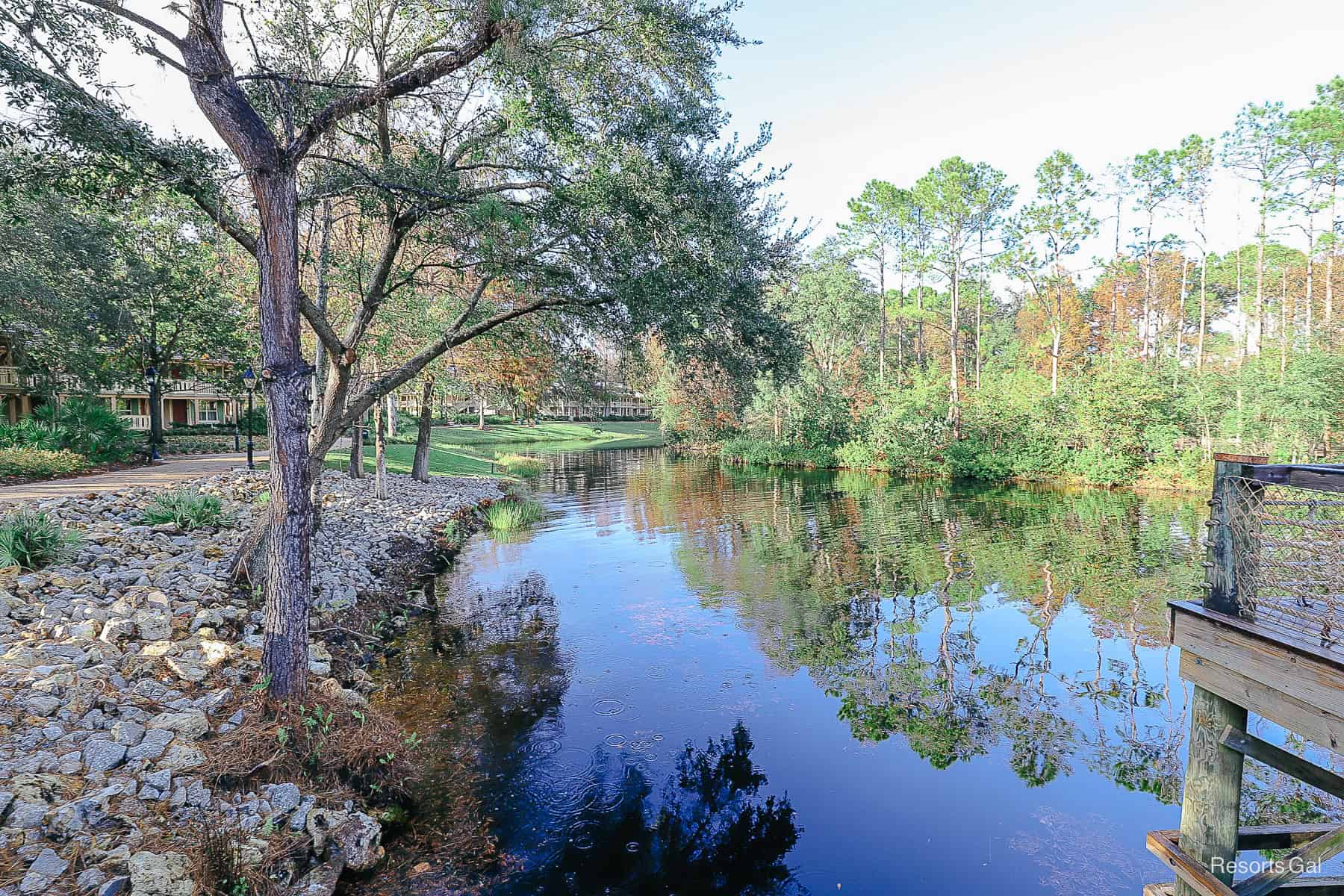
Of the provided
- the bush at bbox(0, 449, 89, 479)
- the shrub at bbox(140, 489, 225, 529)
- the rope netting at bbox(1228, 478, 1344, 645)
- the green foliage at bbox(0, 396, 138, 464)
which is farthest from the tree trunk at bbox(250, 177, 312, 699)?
the green foliage at bbox(0, 396, 138, 464)

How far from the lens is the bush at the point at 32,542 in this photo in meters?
8.17

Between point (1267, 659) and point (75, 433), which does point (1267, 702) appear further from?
point (75, 433)

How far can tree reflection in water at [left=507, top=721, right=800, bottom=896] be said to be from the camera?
5520 mm

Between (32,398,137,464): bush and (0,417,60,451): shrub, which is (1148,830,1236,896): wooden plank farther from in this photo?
(32,398,137,464): bush

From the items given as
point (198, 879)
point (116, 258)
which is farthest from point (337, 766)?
point (116, 258)

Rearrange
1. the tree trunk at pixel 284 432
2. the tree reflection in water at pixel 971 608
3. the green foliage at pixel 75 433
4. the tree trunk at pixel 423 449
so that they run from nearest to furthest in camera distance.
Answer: the tree trunk at pixel 284 432
the tree reflection in water at pixel 971 608
the green foliage at pixel 75 433
the tree trunk at pixel 423 449

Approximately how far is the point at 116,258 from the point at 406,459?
12457 millimetres

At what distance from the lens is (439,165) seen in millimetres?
9219

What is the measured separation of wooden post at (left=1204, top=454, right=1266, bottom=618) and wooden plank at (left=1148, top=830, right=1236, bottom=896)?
1757mm

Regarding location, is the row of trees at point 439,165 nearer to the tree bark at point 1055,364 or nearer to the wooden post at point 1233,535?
the wooden post at point 1233,535

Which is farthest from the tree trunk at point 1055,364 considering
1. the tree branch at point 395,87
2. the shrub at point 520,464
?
the tree branch at point 395,87

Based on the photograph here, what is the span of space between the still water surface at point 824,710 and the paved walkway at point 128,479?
7.62 m

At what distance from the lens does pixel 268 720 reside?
638 centimetres

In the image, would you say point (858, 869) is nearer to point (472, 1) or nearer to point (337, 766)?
point (337, 766)
